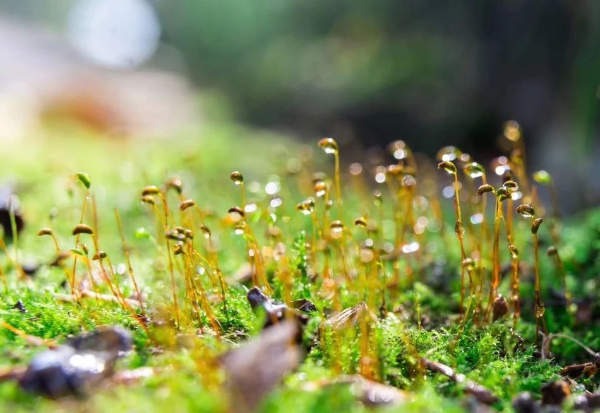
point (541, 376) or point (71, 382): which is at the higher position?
point (71, 382)

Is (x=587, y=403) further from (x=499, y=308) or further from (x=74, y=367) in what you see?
(x=74, y=367)

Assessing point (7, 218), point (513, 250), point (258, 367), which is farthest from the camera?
point (7, 218)

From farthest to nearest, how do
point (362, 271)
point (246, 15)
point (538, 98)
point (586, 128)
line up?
point (246, 15) < point (538, 98) < point (586, 128) < point (362, 271)

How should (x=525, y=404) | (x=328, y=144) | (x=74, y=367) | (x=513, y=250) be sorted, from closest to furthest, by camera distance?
(x=74, y=367)
(x=525, y=404)
(x=513, y=250)
(x=328, y=144)

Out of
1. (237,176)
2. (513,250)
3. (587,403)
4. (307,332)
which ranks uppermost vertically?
(237,176)

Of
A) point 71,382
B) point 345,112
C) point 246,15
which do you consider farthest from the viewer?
point 246,15

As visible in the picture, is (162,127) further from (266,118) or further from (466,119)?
(466,119)

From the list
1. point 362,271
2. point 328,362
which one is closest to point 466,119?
point 362,271

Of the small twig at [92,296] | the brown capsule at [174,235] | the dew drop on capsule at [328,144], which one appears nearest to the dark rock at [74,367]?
the brown capsule at [174,235]

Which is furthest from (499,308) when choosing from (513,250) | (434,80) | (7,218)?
(434,80)
